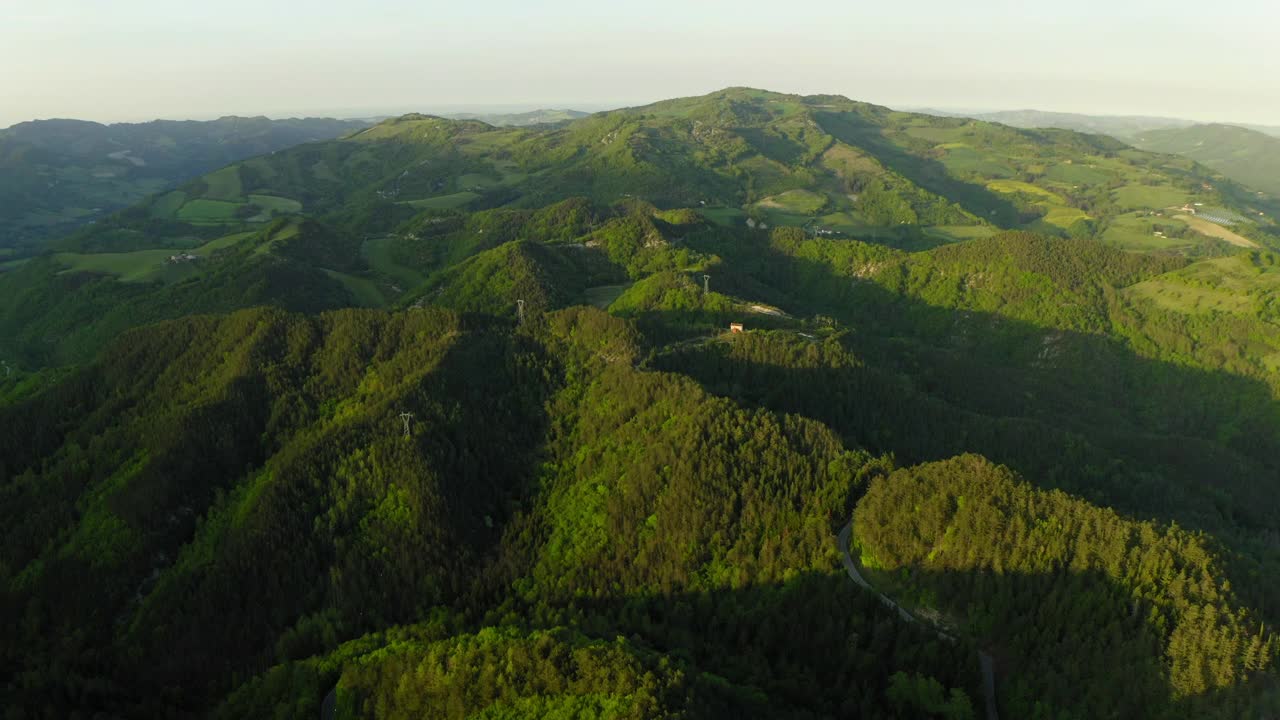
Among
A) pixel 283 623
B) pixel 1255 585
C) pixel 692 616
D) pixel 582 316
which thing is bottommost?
pixel 283 623

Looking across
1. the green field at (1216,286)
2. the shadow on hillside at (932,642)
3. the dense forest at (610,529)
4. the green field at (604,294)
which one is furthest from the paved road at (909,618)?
the green field at (1216,286)

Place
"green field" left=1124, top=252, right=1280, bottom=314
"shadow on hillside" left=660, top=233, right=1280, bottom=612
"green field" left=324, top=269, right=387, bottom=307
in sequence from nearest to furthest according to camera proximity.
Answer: "shadow on hillside" left=660, top=233, right=1280, bottom=612 → "green field" left=1124, top=252, right=1280, bottom=314 → "green field" left=324, top=269, right=387, bottom=307

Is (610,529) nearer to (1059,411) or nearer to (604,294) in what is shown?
(604,294)

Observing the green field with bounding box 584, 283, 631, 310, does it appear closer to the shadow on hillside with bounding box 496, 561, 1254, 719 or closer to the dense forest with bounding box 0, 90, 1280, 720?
the dense forest with bounding box 0, 90, 1280, 720

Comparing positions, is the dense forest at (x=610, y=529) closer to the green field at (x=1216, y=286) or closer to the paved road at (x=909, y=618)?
the paved road at (x=909, y=618)

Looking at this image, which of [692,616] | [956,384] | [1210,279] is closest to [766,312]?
[956,384]

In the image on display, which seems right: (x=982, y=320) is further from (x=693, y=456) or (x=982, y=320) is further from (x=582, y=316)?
(x=693, y=456)

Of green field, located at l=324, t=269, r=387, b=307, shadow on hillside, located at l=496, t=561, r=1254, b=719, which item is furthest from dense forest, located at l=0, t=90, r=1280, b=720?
green field, located at l=324, t=269, r=387, b=307
